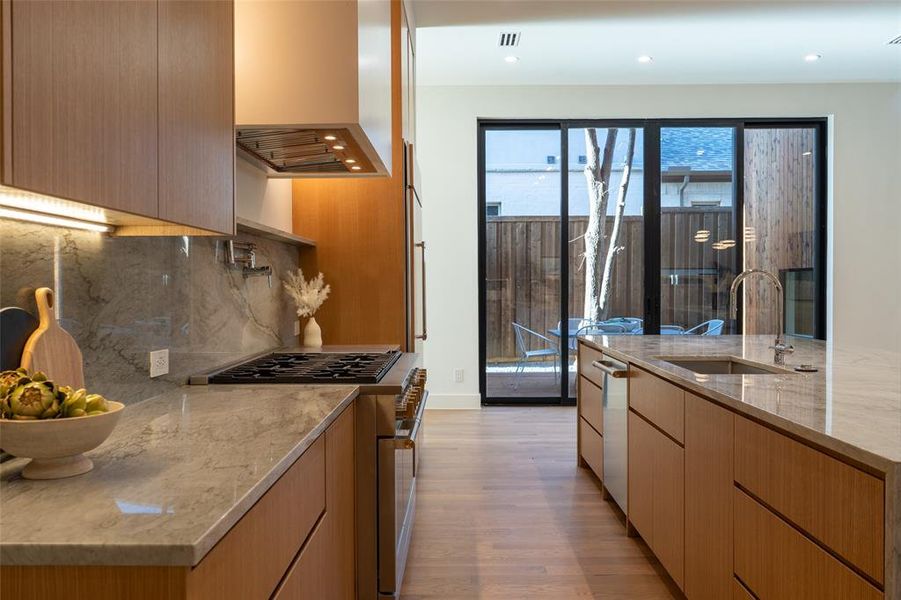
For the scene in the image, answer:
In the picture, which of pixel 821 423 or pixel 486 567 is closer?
pixel 821 423

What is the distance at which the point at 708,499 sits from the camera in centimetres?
181

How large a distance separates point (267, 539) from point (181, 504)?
0.23m

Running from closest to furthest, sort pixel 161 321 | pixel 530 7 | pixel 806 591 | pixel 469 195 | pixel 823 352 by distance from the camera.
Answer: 1. pixel 806 591
2. pixel 161 321
3. pixel 823 352
4. pixel 530 7
5. pixel 469 195

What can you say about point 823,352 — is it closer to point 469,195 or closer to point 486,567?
point 486,567

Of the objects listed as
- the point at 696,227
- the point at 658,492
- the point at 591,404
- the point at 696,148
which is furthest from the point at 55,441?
the point at 696,148

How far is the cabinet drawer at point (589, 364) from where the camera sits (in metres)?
3.22

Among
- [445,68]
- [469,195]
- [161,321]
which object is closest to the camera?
[161,321]

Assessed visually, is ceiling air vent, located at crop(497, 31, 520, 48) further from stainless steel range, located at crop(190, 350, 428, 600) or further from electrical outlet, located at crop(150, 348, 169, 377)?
electrical outlet, located at crop(150, 348, 169, 377)

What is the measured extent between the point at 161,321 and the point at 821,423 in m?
1.82

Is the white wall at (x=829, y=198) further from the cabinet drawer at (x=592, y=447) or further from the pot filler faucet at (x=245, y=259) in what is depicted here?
the pot filler faucet at (x=245, y=259)

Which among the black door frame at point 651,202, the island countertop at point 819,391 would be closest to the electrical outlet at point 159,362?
the island countertop at point 819,391

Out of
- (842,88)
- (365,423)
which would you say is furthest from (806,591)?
(842,88)

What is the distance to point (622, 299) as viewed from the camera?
5621 mm

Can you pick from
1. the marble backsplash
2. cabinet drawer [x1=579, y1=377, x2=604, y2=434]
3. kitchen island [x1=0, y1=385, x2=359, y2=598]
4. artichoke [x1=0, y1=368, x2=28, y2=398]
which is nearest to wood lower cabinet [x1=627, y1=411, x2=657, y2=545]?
cabinet drawer [x1=579, y1=377, x2=604, y2=434]
